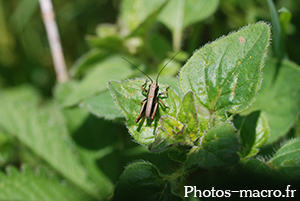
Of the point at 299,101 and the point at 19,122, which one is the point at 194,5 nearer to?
the point at 299,101

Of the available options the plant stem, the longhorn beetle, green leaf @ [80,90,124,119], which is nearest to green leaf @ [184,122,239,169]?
the longhorn beetle

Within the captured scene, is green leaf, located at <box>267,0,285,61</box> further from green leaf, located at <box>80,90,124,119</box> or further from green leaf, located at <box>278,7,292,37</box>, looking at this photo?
green leaf, located at <box>80,90,124,119</box>

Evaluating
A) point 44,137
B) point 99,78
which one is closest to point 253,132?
point 99,78

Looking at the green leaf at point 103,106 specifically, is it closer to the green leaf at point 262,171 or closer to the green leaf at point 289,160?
the green leaf at point 262,171

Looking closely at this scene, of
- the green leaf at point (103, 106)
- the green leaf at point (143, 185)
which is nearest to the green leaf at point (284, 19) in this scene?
the green leaf at point (103, 106)

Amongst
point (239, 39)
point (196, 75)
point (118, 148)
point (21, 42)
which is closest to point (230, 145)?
point (196, 75)

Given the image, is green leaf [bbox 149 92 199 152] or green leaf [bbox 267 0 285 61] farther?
green leaf [bbox 267 0 285 61]

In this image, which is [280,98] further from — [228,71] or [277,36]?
[228,71]
